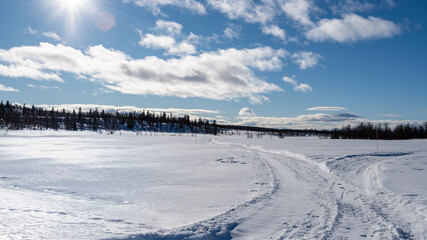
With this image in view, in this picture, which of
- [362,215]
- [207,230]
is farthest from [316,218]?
[207,230]

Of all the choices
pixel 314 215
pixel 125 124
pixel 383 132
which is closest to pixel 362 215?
pixel 314 215

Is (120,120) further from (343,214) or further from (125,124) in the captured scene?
(343,214)

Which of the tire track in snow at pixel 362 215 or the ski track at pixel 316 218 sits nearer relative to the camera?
the ski track at pixel 316 218

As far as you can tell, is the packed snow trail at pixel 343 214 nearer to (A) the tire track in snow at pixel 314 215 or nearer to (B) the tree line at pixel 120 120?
(A) the tire track in snow at pixel 314 215

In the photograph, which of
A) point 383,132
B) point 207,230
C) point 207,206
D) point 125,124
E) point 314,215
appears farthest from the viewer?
point 125,124

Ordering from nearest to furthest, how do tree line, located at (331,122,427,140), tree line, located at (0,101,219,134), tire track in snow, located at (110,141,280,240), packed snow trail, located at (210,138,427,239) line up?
tire track in snow, located at (110,141,280,240), packed snow trail, located at (210,138,427,239), tree line, located at (331,122,427,140), tree line, located at (0,101,219,134)

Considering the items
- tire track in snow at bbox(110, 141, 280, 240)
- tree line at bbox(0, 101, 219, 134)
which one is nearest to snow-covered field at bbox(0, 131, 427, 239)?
tire track in snow at bbox(110, 141, 280, 240)

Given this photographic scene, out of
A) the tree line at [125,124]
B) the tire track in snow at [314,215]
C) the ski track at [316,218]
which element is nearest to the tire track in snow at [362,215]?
the ski track at [316,218]

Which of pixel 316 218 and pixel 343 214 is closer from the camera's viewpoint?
pixel 316 218

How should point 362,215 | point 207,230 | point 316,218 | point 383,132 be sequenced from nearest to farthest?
1. point 207,230
2. point 316,218
3. point 362,215
4. point 383,132

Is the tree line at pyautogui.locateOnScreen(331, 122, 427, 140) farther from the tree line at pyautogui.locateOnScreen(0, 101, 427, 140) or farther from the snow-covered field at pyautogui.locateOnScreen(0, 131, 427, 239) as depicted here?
the snow-covered field at pyautogui.locateOnScreen(0, 131, 427, 239)


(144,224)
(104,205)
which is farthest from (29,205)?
(144,224)

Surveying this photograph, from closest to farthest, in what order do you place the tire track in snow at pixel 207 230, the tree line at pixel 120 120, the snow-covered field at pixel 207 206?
1. the tire track in snow at pixel 207 230
2. the snow-covered field at pixel 207 206
3. the tree line at pixel 120 120

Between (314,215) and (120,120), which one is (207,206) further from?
(120,120)
